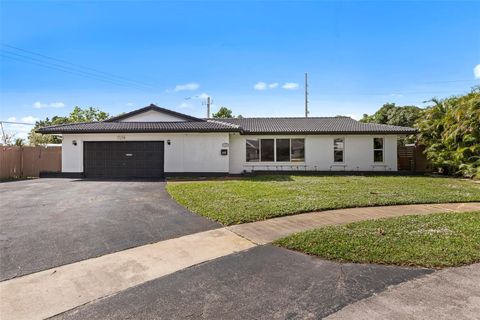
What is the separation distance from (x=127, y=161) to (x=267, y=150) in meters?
8.28

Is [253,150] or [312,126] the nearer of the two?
[253,150]

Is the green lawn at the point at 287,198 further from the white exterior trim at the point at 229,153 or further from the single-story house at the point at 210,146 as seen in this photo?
the single-story house at the point at 210,146

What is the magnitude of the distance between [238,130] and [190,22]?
19.6ft

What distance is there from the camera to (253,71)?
19156mm

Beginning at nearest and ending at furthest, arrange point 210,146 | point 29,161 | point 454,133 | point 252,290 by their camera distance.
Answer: point 252,290 → point 454,133 → point 210,146 → point 29,161

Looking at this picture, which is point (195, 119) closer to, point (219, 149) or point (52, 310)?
point (219, 149)

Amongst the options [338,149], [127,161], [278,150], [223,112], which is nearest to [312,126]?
[338,149]

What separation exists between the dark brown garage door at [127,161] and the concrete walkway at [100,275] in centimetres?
1193

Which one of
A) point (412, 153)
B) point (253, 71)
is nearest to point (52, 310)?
point (253, 71)

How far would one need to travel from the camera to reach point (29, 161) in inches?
695

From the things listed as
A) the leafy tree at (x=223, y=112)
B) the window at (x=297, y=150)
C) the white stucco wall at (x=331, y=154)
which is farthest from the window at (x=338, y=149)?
the leafy tree at (x=223, y=112)

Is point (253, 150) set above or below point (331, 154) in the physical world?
above

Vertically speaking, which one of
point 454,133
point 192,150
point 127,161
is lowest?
point 127,161

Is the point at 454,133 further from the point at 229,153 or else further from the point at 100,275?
the point at 100,275
